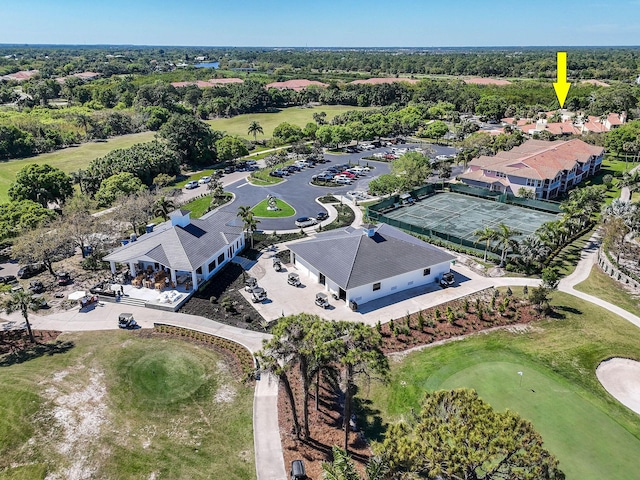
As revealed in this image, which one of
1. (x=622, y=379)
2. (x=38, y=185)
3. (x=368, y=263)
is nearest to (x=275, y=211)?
(x=368, y=263)

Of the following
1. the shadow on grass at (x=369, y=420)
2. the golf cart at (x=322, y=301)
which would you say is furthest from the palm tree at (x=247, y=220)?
the shadow on grass at (x=369, y=420)

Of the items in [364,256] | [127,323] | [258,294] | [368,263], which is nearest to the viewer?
[127,323]

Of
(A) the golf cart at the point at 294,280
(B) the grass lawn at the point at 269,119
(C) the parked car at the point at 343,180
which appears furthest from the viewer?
(B) the grass lawn at the point at 269,119

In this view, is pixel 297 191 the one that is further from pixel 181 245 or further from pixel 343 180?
pixel 181 245

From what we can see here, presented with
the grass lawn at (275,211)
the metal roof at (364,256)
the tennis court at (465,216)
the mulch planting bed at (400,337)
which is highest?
the metal roof at (364,256)

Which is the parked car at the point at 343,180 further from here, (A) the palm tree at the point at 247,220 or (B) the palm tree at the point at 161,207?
(B) the palm tree at the point at 161,207

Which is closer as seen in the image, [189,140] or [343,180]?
[343,180]

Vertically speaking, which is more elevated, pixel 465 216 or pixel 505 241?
pixel 505 241
